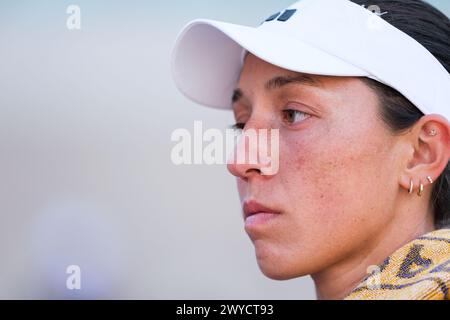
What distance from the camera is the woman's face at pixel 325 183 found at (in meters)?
0.97

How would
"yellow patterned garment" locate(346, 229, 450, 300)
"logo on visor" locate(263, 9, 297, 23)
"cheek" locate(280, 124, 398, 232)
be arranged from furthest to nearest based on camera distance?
"logo on visor" locate(263, 9, 297, 23), "cheek" locate(280, 124, 398, 232), "yellow patterned garment" locate(346, 229, 450, 300)

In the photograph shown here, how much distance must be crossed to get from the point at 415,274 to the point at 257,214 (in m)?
0.27

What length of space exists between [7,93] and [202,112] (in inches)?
21.8

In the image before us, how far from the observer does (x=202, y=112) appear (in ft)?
6.06

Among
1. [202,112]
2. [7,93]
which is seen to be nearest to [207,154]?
[202,112]

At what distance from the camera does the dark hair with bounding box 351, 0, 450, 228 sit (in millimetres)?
994

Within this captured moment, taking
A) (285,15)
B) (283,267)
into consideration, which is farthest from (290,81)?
(283,267)

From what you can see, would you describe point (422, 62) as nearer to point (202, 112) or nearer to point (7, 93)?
point (202, 112)

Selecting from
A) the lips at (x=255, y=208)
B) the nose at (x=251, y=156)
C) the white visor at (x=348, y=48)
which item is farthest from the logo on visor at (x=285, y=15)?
the lips at (x=255, y=208)

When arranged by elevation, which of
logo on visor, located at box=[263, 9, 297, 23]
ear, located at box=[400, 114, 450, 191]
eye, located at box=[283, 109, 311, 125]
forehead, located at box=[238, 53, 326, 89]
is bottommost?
ear, located at box=[400, 114, 450, 191]

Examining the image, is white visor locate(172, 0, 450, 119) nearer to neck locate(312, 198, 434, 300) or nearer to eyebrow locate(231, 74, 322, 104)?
eyebrow locate(231, 74, 322, 104)

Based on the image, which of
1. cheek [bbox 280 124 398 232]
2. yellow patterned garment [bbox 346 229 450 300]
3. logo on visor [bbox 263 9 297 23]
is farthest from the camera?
logo on visor [bbox 263 9 297 23]

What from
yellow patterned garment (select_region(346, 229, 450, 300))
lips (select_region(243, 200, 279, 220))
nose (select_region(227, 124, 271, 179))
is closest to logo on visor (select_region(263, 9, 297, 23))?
nose (select_region(227, 124, 271, 179))
